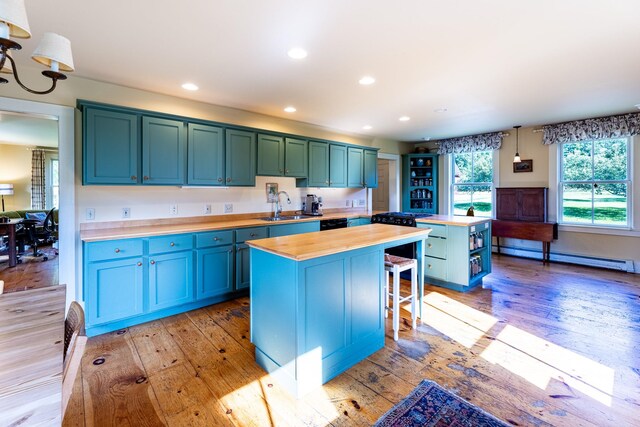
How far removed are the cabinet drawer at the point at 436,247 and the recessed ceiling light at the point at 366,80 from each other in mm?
2183

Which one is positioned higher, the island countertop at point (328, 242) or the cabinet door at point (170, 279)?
the island countertop at point (328, 242)

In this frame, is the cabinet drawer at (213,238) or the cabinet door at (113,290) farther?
the cabinet drawer at (213,238)

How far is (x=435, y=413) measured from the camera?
176cm

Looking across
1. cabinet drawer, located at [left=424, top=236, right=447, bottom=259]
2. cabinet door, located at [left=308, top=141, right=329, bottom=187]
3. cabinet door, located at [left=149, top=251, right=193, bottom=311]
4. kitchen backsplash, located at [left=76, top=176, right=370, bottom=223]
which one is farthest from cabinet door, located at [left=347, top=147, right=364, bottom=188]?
cabinet door, located at [left=149, top=251, right=193, bottom=311]

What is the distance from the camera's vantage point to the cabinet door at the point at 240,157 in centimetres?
377

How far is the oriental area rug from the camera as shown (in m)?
1.68

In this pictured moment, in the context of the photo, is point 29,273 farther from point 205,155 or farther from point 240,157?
point 240,157

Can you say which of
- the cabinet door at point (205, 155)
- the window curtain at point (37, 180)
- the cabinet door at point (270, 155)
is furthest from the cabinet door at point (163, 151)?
the window curtain at point (37, 180)

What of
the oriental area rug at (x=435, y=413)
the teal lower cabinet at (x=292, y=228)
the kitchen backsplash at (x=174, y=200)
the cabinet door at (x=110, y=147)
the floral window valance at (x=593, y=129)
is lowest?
the oriental area rug at (x=435, y=413)

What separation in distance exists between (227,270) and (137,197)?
1286mm

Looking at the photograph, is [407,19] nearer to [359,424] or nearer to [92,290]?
[359,424]

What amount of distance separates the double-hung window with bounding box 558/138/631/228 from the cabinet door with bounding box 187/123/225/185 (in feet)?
18.9

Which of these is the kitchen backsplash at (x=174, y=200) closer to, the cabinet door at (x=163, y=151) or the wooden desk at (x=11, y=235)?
the cabinet door at (x=163, y=151)

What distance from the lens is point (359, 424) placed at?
1.68 m
